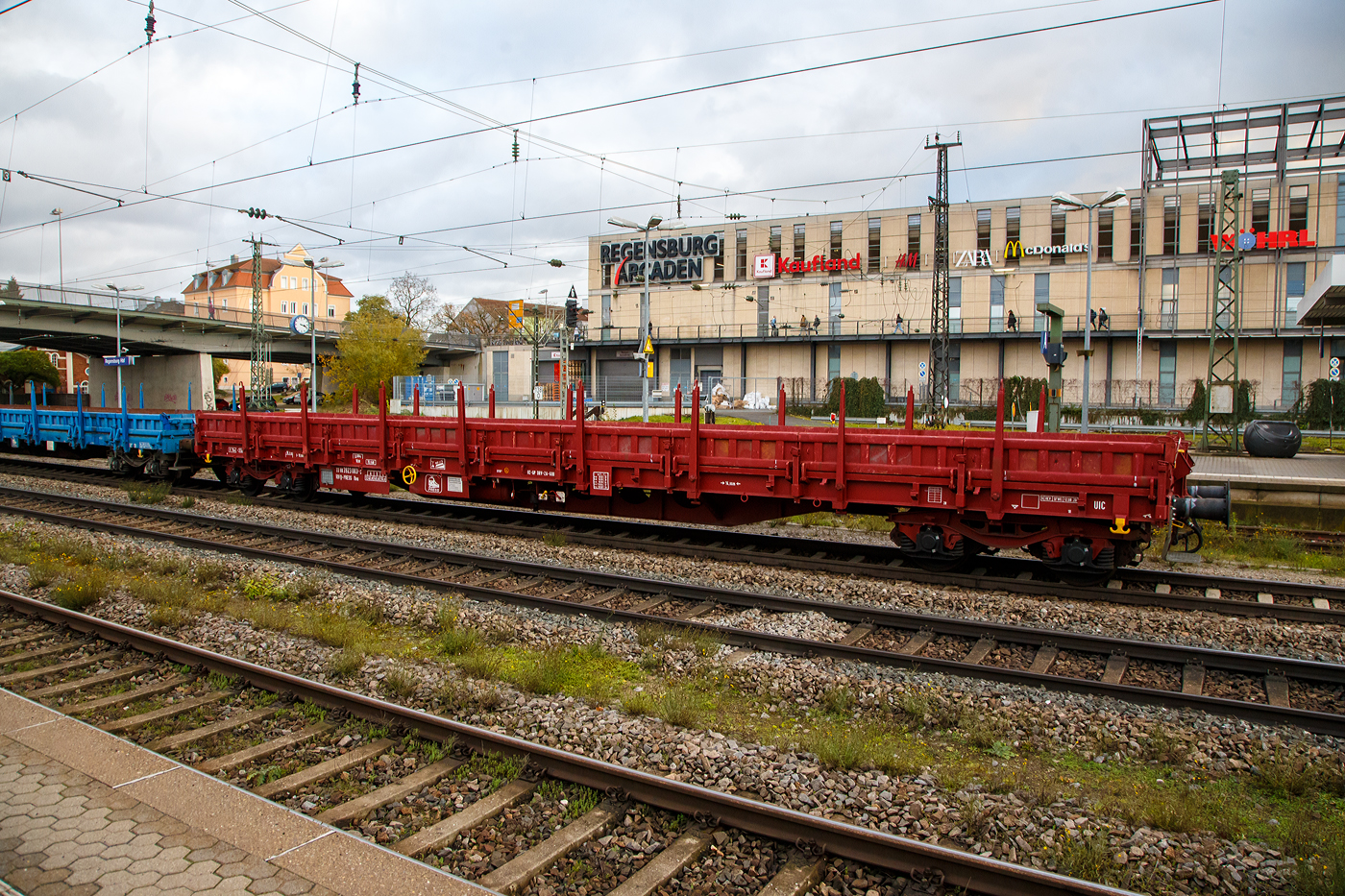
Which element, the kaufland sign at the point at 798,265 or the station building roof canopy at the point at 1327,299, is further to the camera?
the kaufland sign at the point at 798,265

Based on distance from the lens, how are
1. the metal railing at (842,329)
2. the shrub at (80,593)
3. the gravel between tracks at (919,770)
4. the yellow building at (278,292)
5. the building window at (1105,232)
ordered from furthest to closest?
the yellow building at (278,292) → the metal railing at (842,329) → the building window at (1105,232) → the shrub at (80,593) → the gravel between tracks at (919,770)

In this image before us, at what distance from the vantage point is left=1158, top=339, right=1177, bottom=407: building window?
1881 inches

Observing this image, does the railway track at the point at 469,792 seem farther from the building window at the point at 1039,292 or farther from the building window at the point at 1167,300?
the building window at the point at 1167,300

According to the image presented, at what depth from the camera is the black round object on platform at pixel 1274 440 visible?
23812 millimetres

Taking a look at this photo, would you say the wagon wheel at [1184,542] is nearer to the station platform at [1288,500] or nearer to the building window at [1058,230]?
the station platform at [1288,500]

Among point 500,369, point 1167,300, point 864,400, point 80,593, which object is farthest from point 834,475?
point 500,369

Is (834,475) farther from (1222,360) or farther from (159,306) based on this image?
(159,306)

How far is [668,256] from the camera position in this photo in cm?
6194

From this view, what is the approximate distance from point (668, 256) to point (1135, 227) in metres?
31.5

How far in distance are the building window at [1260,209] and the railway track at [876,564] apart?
A: 47.6m

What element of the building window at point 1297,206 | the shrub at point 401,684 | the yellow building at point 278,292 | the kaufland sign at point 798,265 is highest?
the yellow building at point 278,292

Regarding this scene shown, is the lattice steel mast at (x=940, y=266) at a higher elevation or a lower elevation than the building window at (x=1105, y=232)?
lower

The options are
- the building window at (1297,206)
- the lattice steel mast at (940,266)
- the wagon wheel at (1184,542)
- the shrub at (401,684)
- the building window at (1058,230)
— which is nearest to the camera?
the shrub at (401,684)

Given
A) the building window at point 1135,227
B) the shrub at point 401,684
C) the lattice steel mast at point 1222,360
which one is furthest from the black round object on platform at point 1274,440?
the building window at point 1135,227
